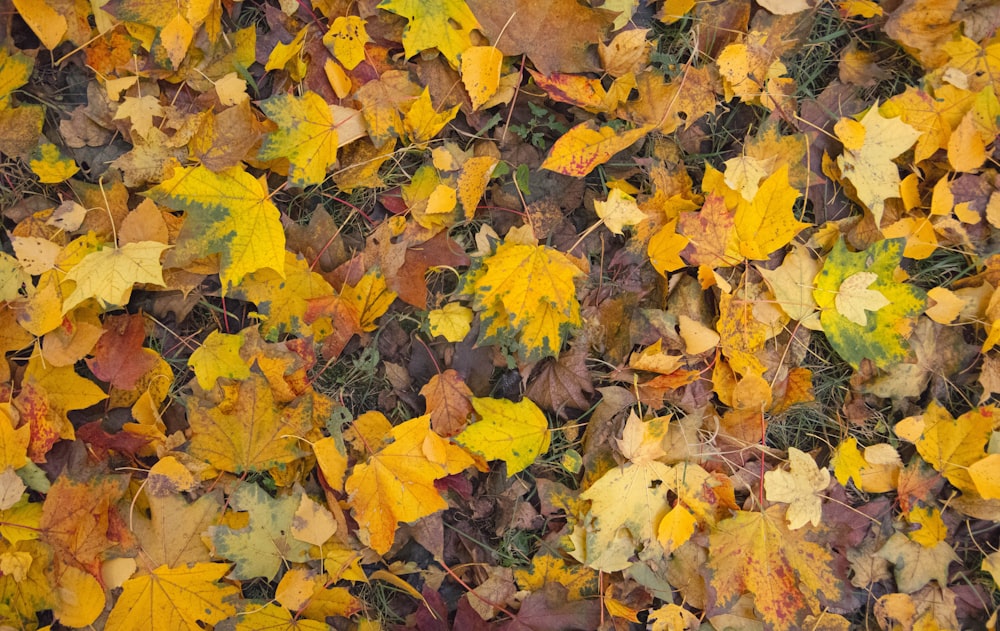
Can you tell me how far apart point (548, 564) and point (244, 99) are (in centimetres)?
121

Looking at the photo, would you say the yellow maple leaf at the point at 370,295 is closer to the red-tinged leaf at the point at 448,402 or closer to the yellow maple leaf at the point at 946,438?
the red-tinged leaf at the point at 448,402

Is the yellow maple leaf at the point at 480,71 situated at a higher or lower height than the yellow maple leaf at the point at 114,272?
higher

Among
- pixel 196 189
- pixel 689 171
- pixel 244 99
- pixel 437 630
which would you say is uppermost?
pixel 244 99

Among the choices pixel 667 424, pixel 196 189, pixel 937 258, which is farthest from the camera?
pixel 937 258

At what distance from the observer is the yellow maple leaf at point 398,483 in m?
1.29

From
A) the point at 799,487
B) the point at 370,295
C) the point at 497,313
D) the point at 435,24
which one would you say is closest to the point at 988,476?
the point at 799,487

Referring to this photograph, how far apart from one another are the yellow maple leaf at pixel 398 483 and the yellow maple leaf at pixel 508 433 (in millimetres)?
75

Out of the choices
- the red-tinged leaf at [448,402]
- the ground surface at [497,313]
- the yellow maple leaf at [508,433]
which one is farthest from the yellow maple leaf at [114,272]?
the yellow maple leaf at [508,433]

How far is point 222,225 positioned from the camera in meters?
1.24

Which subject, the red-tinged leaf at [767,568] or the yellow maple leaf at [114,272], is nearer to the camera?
the yellow maple leaf at [114,272]

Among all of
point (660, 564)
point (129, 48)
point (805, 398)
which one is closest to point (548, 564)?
point (660, 564)

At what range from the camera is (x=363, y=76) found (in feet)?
4.37

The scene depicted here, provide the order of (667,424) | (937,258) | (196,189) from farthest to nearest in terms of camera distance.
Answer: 1. (937,258)
2. (667,424)
3. (196,189)

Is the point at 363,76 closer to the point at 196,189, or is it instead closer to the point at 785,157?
the point at 196,189
